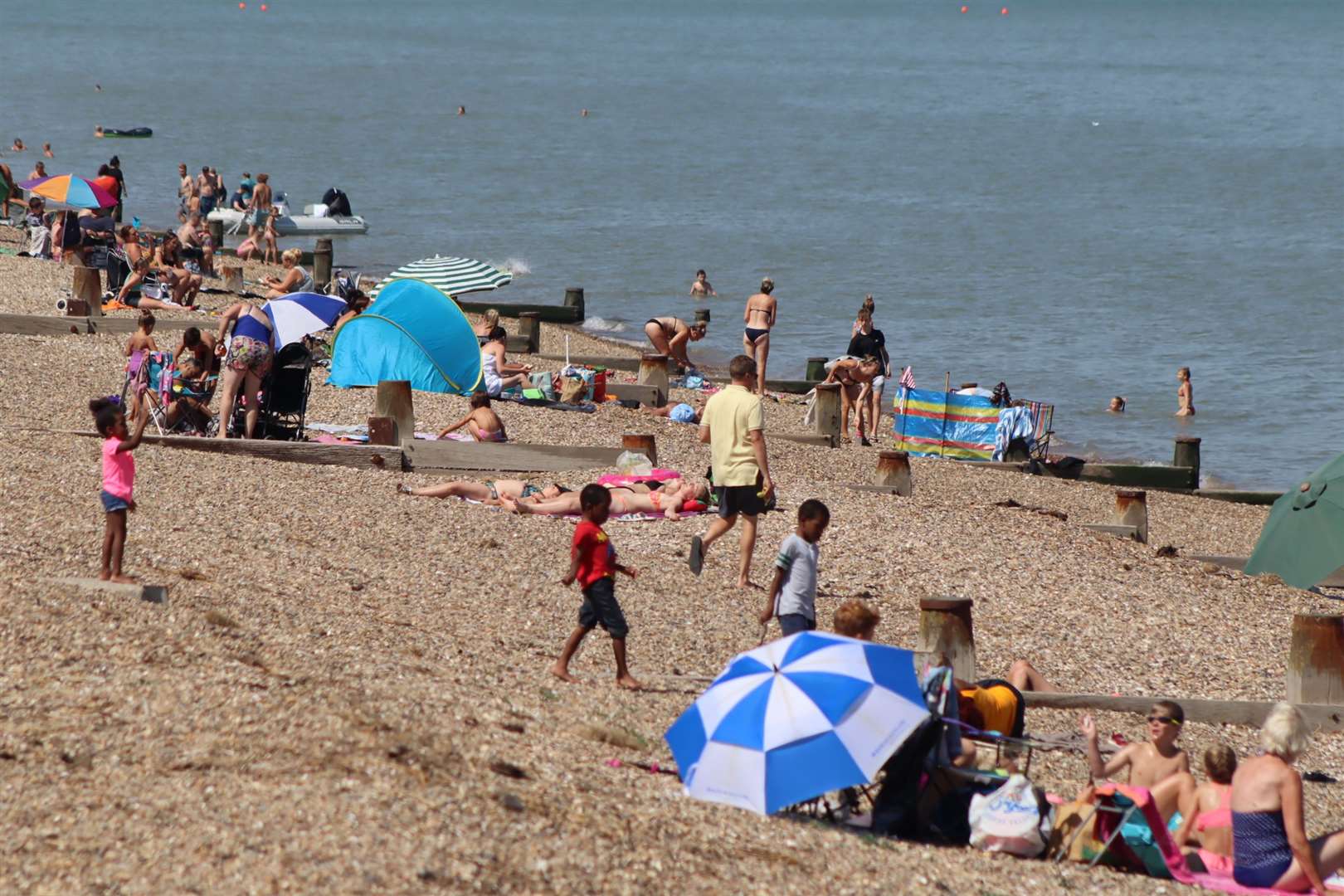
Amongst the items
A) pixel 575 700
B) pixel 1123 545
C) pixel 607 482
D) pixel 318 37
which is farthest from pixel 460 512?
pixel 318 37

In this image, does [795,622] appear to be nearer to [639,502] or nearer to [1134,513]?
[639,502]

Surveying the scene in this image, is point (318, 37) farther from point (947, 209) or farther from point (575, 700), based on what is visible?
point (575, 700)

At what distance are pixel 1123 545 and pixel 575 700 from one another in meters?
6.91

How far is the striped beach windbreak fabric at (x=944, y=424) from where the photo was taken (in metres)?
18.9

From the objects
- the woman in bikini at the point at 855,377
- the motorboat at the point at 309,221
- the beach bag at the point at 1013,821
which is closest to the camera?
the beach bag at the point at 1013,821

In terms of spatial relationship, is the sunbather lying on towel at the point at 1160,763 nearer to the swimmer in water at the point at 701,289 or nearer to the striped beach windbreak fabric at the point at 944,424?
the striped beach windbreak fabric at the point at 944,424

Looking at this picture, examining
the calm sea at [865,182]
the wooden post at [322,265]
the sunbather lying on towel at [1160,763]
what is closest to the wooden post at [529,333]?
the wooden post at [322,265]

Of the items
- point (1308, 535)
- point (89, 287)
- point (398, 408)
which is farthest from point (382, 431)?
point (1308, 535)

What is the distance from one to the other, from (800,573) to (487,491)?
4618 mm

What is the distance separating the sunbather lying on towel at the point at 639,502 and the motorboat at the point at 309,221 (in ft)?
78.5

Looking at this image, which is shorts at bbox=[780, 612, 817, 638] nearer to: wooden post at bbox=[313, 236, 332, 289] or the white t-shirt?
the white t-shirt

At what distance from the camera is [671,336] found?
21.1 m

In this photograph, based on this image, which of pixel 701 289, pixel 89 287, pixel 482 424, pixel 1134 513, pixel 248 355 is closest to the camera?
pixel 248 355

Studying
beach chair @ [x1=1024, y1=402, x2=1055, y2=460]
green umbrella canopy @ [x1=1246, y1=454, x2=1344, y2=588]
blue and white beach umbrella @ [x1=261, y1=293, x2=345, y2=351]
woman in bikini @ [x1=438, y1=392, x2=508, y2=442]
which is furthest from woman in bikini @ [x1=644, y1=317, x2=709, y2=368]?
green umbrella canopy @ [x1=1246, y1=454, x2=1344, y2=588]
